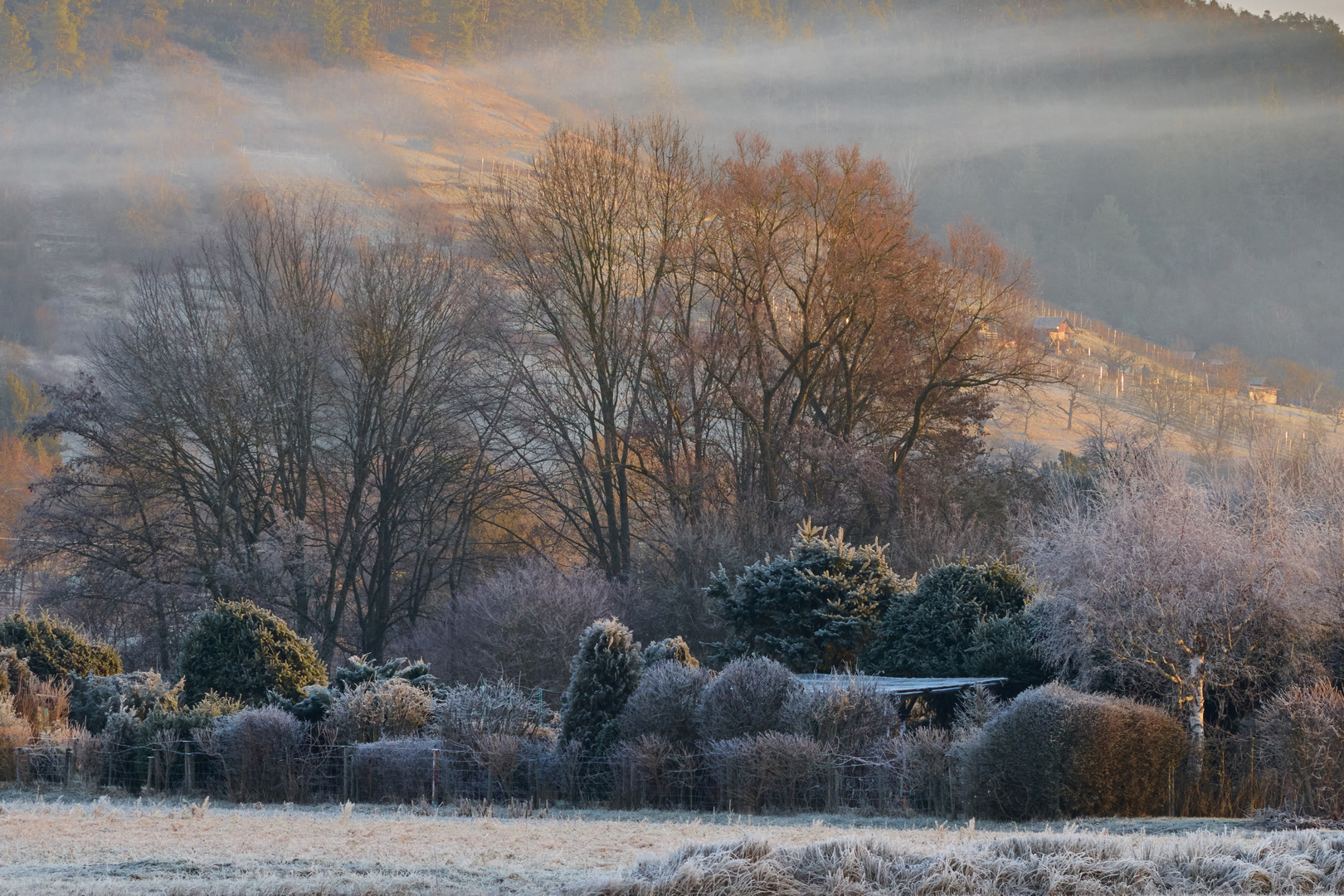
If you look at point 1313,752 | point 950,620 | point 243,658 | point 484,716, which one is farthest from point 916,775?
point 243,658

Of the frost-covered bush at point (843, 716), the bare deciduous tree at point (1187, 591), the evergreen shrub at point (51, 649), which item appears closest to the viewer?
the frost-covered bush at point (843, 716)

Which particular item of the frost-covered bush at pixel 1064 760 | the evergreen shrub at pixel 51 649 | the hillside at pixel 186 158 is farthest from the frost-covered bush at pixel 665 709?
the hillside at pixel 186 158

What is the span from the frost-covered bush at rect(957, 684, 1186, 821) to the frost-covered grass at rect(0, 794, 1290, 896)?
0.83 metres

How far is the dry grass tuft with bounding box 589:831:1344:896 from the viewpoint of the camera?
920 cm

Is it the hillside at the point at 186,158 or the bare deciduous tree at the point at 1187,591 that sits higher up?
the hillside at the point at 186,158

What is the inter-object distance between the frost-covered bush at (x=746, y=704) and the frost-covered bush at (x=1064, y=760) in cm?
315

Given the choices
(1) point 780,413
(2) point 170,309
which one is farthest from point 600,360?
(2) point 170,309

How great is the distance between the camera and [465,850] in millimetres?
11609

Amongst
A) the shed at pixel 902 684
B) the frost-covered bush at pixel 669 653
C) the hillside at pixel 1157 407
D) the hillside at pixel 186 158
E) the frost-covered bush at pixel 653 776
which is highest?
the hillside at pixel 186 158

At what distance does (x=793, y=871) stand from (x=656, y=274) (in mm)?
33889

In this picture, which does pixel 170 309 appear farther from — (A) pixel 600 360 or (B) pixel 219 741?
(B) pixel 219 741

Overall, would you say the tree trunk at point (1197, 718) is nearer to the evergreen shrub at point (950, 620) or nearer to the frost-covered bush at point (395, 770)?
the evergreen shrub at point (950, 620)

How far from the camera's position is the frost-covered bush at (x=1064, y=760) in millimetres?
15453

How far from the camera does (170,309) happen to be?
4322 centimetres
